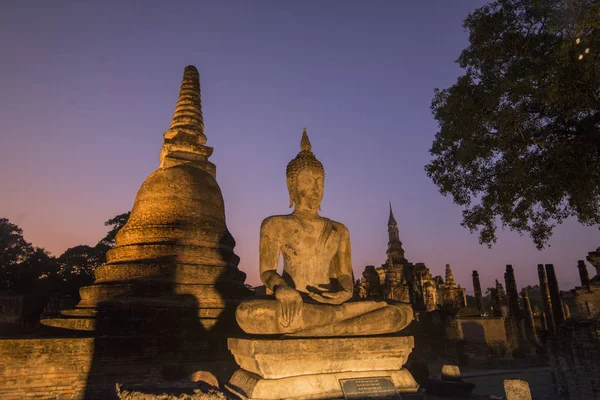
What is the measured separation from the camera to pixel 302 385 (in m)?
4.45

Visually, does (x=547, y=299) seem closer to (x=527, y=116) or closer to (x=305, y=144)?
(x=527, y=116)

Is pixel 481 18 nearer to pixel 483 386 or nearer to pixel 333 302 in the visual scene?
pixel 333 302

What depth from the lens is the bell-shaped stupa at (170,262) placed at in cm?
1097

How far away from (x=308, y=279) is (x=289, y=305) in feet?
3.63

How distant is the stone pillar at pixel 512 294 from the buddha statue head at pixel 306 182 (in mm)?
21125

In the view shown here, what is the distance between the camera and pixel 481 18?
34.3 ft

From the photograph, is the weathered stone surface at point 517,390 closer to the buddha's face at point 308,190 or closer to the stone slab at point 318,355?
the stone slab at point 318,355

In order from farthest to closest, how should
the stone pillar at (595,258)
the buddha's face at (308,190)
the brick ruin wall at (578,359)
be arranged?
the stone pillar at (595,258)
the brick ruin wall at (578,359)
the buddha's face at (308,190)

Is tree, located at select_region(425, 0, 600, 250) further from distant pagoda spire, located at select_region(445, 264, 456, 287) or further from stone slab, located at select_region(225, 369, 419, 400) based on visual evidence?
distant pagoda spire, located at select_region(445, 264, 456, 287)

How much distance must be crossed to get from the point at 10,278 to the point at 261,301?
36890 mm

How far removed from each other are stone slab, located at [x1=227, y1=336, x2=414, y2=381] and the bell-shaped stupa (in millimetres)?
6642

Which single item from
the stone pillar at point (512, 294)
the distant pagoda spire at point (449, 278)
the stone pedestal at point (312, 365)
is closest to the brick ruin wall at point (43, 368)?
the stone pedestal at point (312, 365)

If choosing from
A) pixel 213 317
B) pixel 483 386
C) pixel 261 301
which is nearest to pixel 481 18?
pixel 261 301

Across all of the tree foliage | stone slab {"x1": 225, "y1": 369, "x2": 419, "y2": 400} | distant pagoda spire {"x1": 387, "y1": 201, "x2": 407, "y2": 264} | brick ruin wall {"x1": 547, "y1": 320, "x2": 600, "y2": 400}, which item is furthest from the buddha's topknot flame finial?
distant pagoda spire {"x1": 387, "y1": 201, "x2": 407, "y2": 264}
